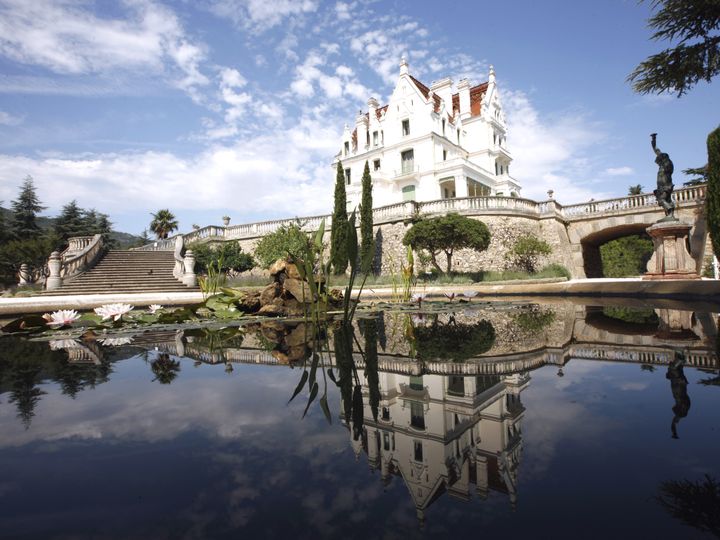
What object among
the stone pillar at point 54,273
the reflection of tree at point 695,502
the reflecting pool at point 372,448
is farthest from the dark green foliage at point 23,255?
the reflection of tree at point 695,502

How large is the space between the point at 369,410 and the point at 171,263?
61.2 feet

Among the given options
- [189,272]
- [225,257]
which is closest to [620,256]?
[225,257]

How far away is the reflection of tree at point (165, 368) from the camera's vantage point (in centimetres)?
218

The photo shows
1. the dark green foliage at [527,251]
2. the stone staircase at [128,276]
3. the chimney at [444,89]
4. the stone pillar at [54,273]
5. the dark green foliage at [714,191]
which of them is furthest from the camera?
the chimney at [444,89]

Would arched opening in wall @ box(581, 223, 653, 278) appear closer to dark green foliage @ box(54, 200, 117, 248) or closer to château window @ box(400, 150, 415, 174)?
château window @ box(400, 150, 415, 174)

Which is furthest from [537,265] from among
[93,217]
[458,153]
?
[93,217]

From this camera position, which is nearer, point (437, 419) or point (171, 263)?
point (437, 419)

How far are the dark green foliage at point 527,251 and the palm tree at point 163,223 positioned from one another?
111ft

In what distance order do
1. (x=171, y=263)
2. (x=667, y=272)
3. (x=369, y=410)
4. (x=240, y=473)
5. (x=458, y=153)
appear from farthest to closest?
(x=458, y=153) < (x=171, y=263) < (x=667, y=272) < (x=369, y=410) < (x=240, y=473)

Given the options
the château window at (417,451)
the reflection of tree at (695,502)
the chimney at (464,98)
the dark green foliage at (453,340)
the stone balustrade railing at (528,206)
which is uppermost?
the chimney at (464,98)

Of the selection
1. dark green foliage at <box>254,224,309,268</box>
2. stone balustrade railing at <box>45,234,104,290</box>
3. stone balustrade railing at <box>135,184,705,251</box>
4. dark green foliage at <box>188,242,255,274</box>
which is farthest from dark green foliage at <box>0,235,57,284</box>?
dark green foliage at <box>254,224,309,268</box>

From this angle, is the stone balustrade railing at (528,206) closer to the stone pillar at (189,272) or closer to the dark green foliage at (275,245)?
the dark green foliage at (275,245)

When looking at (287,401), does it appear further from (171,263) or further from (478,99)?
(478,99)

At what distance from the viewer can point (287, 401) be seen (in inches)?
65.0
